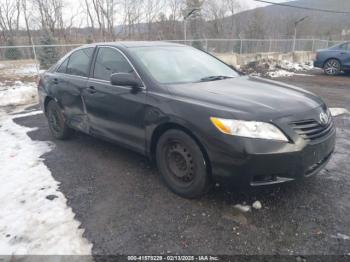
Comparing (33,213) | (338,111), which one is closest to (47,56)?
(338,111)

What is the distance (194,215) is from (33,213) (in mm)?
1610

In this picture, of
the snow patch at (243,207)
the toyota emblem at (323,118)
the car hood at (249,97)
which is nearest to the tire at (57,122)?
the car hood at (249,97)

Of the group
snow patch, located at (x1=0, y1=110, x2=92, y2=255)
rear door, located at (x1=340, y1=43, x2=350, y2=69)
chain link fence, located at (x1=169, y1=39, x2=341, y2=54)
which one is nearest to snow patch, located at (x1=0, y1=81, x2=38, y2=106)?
snow patch, located at (x1=0, y1=110, x2=92, y2=255)

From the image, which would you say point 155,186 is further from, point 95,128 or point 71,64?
point 71,64

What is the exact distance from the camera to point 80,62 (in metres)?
4.32

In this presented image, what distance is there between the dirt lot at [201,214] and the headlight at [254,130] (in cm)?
51

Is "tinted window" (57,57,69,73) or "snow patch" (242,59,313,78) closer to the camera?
"tinted window" (57,57,69,73)

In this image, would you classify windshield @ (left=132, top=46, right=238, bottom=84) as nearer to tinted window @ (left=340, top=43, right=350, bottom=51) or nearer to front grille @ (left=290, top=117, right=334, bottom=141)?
front grille @ (left=290, top=117, right=334, bottom=141)

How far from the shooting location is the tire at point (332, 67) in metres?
12.7

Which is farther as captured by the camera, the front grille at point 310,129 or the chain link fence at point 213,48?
the chain link fence at point 213,48

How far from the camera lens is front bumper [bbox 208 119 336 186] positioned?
2.42 meters

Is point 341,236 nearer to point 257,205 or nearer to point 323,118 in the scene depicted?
point 257,205

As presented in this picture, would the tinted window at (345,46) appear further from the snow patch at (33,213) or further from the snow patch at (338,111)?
the snow patch at (33,213)

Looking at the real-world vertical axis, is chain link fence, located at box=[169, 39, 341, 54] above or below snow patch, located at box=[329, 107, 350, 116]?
above
